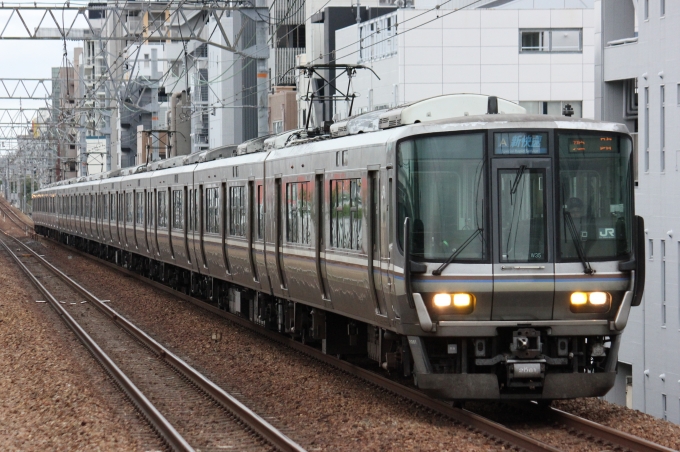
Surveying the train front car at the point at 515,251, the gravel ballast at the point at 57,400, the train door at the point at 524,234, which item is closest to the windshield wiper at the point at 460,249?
the train front car at the point at 515,251

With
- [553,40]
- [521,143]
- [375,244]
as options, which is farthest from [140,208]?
[521,143]

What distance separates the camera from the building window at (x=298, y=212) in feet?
44.2

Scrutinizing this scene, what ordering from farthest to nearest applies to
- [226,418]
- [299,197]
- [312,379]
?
[299,197]
[312,379]
[226,418]

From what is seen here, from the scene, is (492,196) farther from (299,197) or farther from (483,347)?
(299,197)

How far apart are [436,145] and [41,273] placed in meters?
26.6

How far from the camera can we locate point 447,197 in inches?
385

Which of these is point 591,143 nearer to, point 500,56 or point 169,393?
point 169,393

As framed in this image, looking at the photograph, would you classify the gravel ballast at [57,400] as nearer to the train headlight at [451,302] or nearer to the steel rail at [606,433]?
the train headlight at [451,302]

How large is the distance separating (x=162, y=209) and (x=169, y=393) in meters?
13.3

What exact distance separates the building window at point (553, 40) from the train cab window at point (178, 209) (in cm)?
1740

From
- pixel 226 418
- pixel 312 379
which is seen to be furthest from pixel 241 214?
pixel 226 418

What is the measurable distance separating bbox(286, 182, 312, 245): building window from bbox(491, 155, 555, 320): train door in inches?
157

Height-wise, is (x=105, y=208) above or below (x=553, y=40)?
below

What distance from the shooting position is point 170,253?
24.7 m
